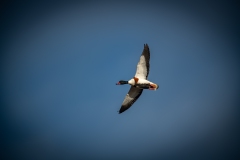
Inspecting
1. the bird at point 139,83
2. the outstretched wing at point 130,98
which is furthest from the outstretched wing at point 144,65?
the outstretched wing at point 130,98

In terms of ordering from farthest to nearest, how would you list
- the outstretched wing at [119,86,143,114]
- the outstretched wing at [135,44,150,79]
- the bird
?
1. the outstretched wing at [119,86,143,114]
2. the bird
3. the outstretched wing at [135,44,150,79]

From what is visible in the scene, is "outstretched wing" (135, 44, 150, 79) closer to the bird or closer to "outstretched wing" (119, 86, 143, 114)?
the bird

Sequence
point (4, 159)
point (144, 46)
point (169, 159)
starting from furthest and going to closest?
1. point (169, 159)
2. point (4, 159)
3. point (144, 46)

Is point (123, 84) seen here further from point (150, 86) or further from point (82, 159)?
point (82, 159)

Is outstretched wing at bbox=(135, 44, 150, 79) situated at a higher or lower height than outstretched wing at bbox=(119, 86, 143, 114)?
higher

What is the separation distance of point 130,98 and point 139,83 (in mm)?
1123

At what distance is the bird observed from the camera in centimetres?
979

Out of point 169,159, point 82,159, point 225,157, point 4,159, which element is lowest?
point 4,159

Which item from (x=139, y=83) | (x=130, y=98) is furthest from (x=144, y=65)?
(x=130, y=98)

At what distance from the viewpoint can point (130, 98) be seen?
10930mm

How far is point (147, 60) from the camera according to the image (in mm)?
9844

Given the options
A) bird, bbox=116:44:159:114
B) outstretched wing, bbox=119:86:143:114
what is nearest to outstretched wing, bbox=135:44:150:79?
bird, bbox=116:44:159:114

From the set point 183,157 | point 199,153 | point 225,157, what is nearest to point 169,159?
point 183,157

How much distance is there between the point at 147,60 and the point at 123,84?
1.81 metres
